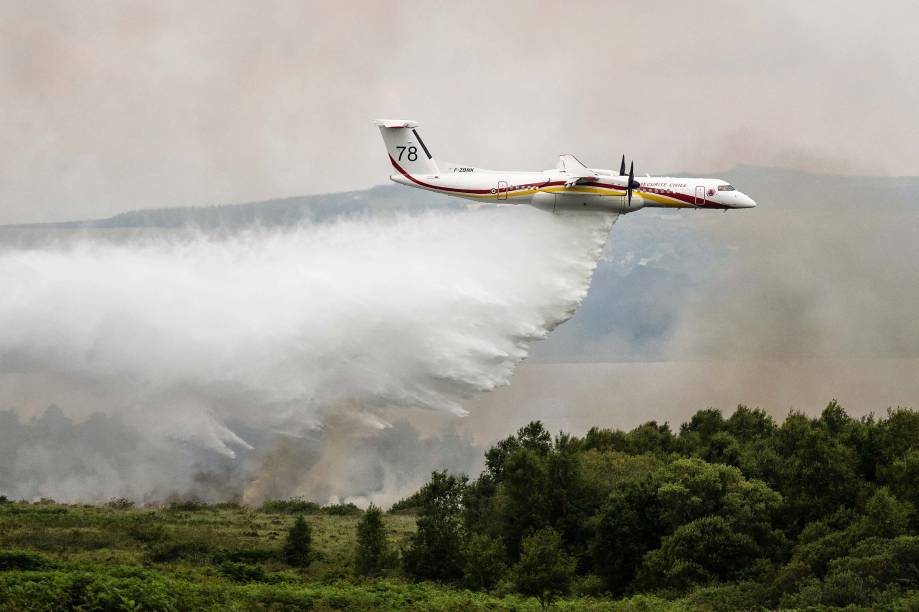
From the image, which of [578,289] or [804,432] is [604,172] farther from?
[804,432]

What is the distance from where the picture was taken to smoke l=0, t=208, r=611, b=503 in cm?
4772

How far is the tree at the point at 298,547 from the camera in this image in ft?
156

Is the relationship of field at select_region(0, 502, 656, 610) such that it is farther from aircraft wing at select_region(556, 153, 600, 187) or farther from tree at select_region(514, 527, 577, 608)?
aircraft wing at select_region(556, 153, 600, 187)

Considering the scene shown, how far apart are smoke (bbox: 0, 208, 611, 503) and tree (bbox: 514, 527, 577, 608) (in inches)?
260

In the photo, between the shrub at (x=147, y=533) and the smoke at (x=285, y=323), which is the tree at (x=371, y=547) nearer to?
the smoke at (x=285, y=323)

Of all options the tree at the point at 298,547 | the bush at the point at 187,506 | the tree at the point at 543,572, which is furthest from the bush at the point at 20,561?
the bush at the point at 187,506

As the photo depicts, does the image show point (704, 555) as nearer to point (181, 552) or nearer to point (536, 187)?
point (536, 187)

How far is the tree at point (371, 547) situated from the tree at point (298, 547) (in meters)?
2.31

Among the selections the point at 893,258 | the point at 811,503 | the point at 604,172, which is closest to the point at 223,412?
the point at 604,172

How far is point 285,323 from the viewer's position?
48.4 metres

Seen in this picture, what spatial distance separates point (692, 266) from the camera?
150250 mm

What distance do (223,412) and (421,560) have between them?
906 cm

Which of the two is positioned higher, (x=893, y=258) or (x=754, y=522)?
(x=893, y=258)

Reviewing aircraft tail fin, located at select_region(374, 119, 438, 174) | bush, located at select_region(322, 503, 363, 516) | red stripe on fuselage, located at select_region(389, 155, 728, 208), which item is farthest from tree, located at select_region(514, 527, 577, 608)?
bush, located at select_region(322, 503, 363, 516)
